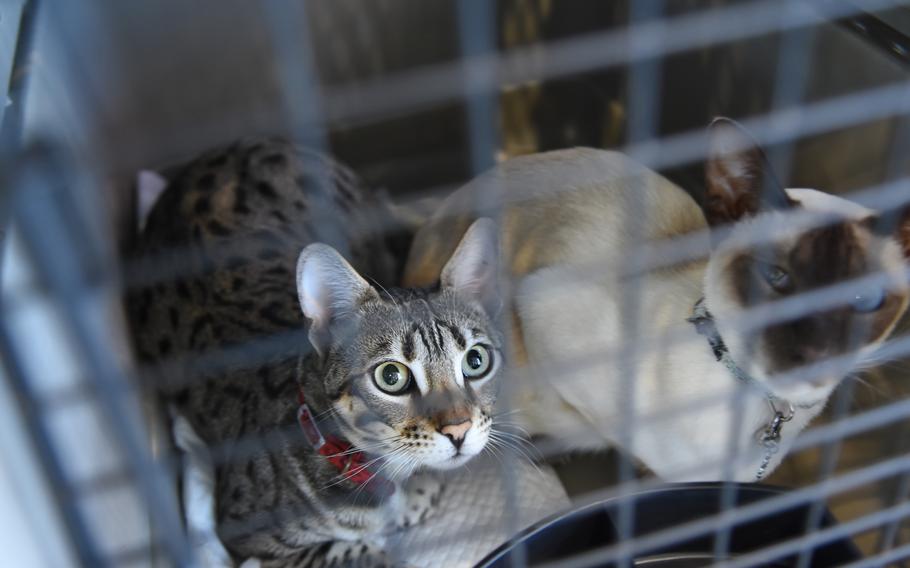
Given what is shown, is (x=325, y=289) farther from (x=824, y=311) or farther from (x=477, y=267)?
(x=824, y=311)

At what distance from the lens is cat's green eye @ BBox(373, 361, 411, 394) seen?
1201mm

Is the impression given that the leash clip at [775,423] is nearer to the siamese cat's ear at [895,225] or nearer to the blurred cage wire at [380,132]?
the blurred cage wire at [380,132]

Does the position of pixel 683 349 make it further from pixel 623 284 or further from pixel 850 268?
pixel 850 268

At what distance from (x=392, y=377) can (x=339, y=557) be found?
1.15 ft

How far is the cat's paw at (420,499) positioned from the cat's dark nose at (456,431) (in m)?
0.32

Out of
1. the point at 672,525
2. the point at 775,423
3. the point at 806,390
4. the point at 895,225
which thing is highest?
the point at 895,225

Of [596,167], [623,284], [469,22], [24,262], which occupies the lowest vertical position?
[623,284]

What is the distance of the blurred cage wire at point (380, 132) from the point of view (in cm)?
70

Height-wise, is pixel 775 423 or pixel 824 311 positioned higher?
pixel 824 311

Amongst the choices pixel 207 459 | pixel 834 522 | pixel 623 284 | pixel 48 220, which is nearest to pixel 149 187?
pixel 207 459

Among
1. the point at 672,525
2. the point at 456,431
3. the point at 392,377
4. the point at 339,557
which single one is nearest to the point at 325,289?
the point at 392,377

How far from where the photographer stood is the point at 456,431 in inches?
46.0

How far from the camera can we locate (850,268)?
1.16 meters

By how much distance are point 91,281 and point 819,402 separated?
109 centimetres
